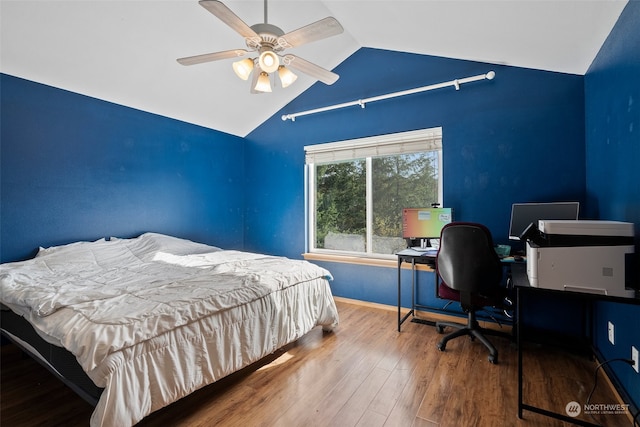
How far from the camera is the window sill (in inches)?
127

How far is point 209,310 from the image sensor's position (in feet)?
5.67

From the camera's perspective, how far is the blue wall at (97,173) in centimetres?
256

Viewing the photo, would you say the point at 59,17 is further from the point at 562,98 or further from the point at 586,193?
the point at 586,193

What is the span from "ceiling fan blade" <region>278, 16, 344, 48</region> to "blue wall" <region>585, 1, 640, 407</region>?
1.61 metres

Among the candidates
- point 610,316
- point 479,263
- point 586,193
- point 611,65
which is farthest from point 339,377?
point 611,65

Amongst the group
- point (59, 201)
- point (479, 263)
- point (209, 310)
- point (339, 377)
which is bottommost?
point (339, 377)

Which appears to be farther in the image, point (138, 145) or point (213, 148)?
point (213, 148)

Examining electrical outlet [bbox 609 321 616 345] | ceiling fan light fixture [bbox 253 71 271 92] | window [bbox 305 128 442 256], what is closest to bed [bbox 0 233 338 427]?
window [bbox 305 128 442 256]

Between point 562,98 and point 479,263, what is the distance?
1.66 meters

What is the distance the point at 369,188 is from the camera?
367 cm

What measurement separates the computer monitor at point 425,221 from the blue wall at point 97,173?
106 inches

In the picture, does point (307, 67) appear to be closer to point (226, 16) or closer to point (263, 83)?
point (263, 83)

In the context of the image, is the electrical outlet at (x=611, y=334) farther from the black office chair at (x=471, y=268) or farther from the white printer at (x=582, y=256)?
the white printer at (x=582, y=256)

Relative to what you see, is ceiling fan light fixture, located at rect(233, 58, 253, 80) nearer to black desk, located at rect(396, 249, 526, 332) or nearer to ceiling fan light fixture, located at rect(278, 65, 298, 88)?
ceiling fan light fixture, located at rect(278, 65, 298, 88)
